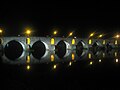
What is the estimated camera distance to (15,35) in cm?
3644

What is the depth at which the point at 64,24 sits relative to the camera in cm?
3178

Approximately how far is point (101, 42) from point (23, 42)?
79.8 ft

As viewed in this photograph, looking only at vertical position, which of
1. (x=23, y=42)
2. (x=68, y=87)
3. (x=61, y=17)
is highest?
(x=61, y=17)

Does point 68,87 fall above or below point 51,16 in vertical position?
below

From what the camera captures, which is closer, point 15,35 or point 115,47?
point 15,35

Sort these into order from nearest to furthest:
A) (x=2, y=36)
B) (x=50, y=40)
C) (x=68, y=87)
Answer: (x=68, y=87) → (x=2, y=36) → (x=50, y=40)

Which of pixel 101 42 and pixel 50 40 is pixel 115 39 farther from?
pixel 50 40

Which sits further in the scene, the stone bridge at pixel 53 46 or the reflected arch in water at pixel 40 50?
the stone bridge at pixel 53 46

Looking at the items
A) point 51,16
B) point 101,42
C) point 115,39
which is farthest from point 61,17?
point 115,39

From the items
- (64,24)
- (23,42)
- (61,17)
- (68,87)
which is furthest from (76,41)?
(68,87)

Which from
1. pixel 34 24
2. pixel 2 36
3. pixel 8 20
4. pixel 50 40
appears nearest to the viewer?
pixel 8 20

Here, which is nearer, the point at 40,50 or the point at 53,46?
the point at 40,50

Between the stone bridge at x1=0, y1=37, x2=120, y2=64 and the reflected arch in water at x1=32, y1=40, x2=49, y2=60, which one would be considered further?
the stone bridge at x1=0, y1=37, x2=120, y2=64

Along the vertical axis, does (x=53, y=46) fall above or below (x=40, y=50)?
above
